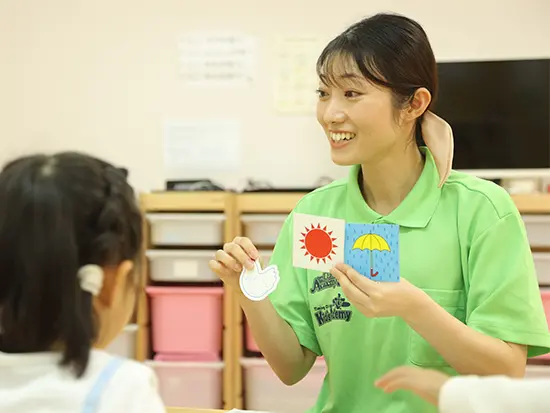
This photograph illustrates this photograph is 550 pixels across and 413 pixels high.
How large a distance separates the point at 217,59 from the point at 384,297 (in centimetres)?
201

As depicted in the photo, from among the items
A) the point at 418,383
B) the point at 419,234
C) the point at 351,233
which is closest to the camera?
the point at 418,383

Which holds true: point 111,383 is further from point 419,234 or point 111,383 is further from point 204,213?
point 204,213

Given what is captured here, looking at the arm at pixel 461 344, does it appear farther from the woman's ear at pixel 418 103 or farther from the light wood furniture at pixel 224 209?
the light wood furniture at pixel 224 209

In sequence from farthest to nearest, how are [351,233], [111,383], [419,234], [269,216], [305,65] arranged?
[305,65] → [269,216] → [419,234] → [351,233] → [111,383]

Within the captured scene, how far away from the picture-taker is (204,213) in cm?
231

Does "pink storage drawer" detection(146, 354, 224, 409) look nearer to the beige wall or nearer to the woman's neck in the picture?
the beige wall

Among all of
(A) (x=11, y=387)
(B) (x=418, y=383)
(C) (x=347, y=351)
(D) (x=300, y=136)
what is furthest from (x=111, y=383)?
(D) (x=300, y=136)

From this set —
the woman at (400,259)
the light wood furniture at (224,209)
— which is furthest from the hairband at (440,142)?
the light wood furniture at (224,209)

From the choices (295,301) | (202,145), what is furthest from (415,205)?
(202,145)

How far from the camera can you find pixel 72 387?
69cm

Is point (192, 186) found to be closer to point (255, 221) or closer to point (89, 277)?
point (255, 221)

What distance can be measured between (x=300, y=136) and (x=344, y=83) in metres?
1.58

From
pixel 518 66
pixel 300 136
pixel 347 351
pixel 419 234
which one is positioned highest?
pixel 518 66

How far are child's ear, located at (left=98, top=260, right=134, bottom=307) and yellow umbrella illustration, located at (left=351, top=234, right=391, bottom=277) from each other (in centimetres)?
37
